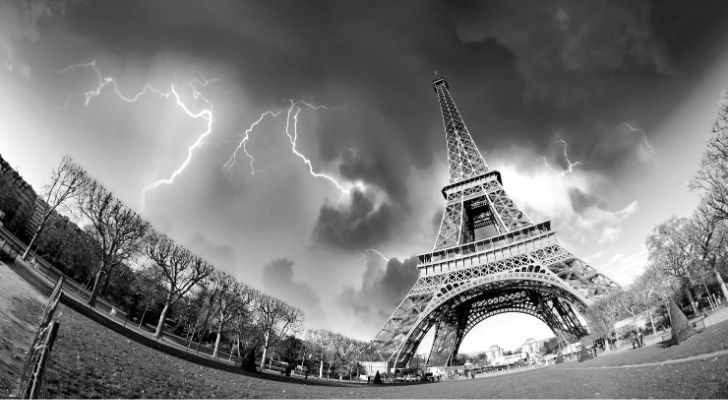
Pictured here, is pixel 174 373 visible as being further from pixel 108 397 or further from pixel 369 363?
pixel 369 363

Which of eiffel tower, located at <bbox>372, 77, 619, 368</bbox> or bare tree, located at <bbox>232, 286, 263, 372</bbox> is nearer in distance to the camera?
eiffel tower, located at <bbox>372, 77, 619, 368</bbox>

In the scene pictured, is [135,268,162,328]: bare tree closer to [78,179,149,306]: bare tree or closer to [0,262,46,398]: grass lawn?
[78,179,149,306]: bare tree

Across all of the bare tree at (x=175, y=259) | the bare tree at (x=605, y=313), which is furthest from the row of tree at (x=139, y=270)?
the bare tree at (x=605, y=313)

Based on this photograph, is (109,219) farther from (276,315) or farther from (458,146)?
(458,146)

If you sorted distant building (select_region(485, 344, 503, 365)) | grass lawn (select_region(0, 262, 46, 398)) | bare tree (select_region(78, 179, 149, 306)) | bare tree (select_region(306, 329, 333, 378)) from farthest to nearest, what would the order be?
1. distant building (select_region(485, 344, 503, 365))
2. bare tree (select_region(306, 329, 333, 378))
3. bare tree (select_region(78, 179, 149, 306))
4. grass lawn (select_region(0, 262, 46, 398))

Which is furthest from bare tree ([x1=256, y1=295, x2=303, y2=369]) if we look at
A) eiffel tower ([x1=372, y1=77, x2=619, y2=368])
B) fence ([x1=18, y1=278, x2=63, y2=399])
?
fence ([x1=18, y1=278, x2=63, y2=399])
